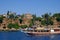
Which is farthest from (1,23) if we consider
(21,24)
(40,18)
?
(40,18)

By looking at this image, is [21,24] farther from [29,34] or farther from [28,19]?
[29,34]

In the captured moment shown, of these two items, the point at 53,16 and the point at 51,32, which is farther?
the point at 53,16

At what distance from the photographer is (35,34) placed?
77.2 metres

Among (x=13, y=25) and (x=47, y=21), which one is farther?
(x=13, y=25)

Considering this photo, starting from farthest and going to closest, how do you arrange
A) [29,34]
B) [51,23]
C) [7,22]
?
[7,22], [51,23], [29,34]

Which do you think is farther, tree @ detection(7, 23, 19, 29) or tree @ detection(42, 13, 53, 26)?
tree @ detection(7, 23, 19, 29)

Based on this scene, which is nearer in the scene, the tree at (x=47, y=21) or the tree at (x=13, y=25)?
the tree at (x=47, y=21)

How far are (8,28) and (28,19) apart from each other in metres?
13.5

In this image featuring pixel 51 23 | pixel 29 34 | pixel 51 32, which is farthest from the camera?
pixel 51 23

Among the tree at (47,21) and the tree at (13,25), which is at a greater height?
the tree at (47,21)

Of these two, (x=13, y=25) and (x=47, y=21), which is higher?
(x=47, y=21)

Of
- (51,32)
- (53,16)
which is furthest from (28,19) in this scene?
(51,32)

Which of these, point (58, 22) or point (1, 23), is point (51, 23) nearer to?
point (58, 22)

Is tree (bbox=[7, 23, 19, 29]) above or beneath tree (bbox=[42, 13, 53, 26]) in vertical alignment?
beneath
